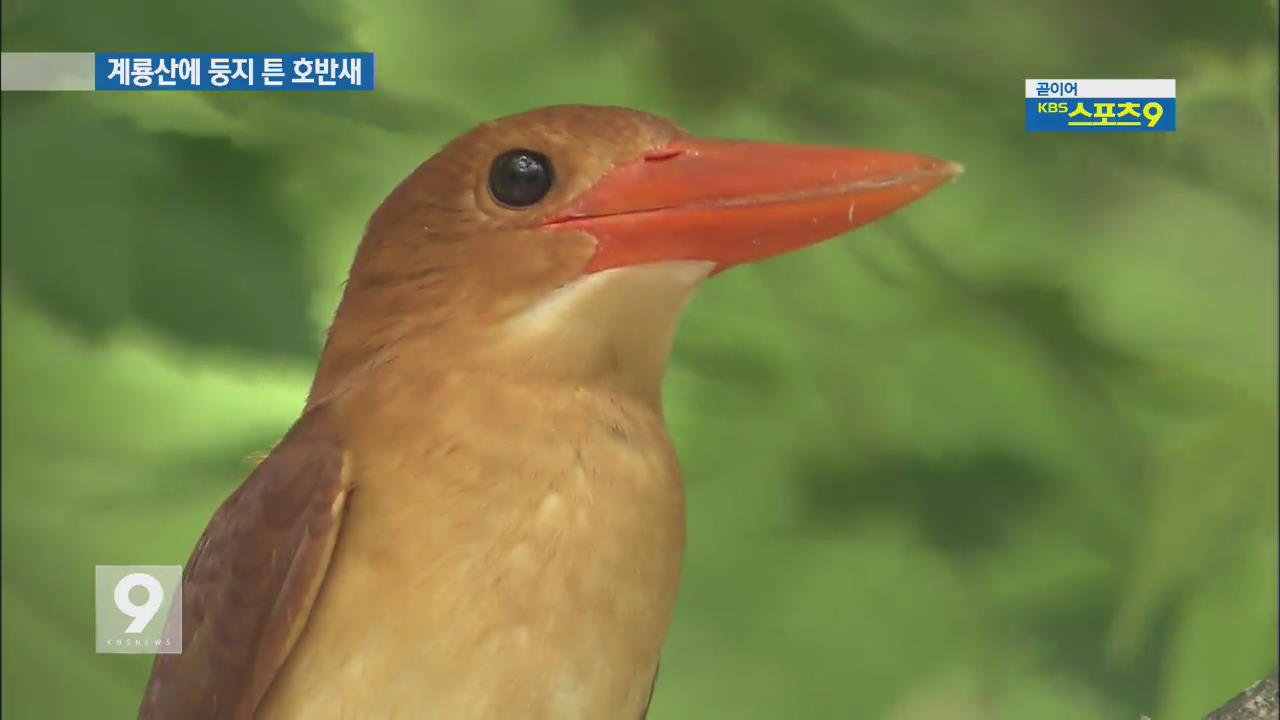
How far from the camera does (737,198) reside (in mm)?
862

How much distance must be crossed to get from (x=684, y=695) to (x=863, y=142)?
0.60 meters

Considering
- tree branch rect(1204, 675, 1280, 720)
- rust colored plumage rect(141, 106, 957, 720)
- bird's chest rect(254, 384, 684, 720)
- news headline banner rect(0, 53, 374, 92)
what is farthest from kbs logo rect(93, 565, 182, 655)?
tree branch rect(1204, 675, 1280, 720)

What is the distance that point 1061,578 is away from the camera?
48.1 inches

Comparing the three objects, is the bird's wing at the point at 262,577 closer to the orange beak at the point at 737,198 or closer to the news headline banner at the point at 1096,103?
the orange beak at the point at 737,198

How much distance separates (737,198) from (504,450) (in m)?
0.25

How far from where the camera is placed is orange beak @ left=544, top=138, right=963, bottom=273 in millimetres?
845

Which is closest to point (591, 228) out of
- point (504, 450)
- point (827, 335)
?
point (504, 450)

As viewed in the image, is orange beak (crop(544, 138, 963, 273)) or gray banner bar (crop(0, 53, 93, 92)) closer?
orange beak (crop(544, 138, 963, 273))

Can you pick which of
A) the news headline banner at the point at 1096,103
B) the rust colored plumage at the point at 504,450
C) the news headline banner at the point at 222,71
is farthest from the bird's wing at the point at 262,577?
the news headline banner at the point at 1096,103

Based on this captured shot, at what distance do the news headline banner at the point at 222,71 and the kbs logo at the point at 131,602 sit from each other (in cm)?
47

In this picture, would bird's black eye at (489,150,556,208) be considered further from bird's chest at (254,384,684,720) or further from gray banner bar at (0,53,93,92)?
gray banner bar at (0,53,93,92)

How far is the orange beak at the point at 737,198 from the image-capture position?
85 centimetres

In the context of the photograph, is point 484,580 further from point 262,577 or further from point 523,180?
point 523,180

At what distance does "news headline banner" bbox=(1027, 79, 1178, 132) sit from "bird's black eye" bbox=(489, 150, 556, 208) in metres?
0.61
